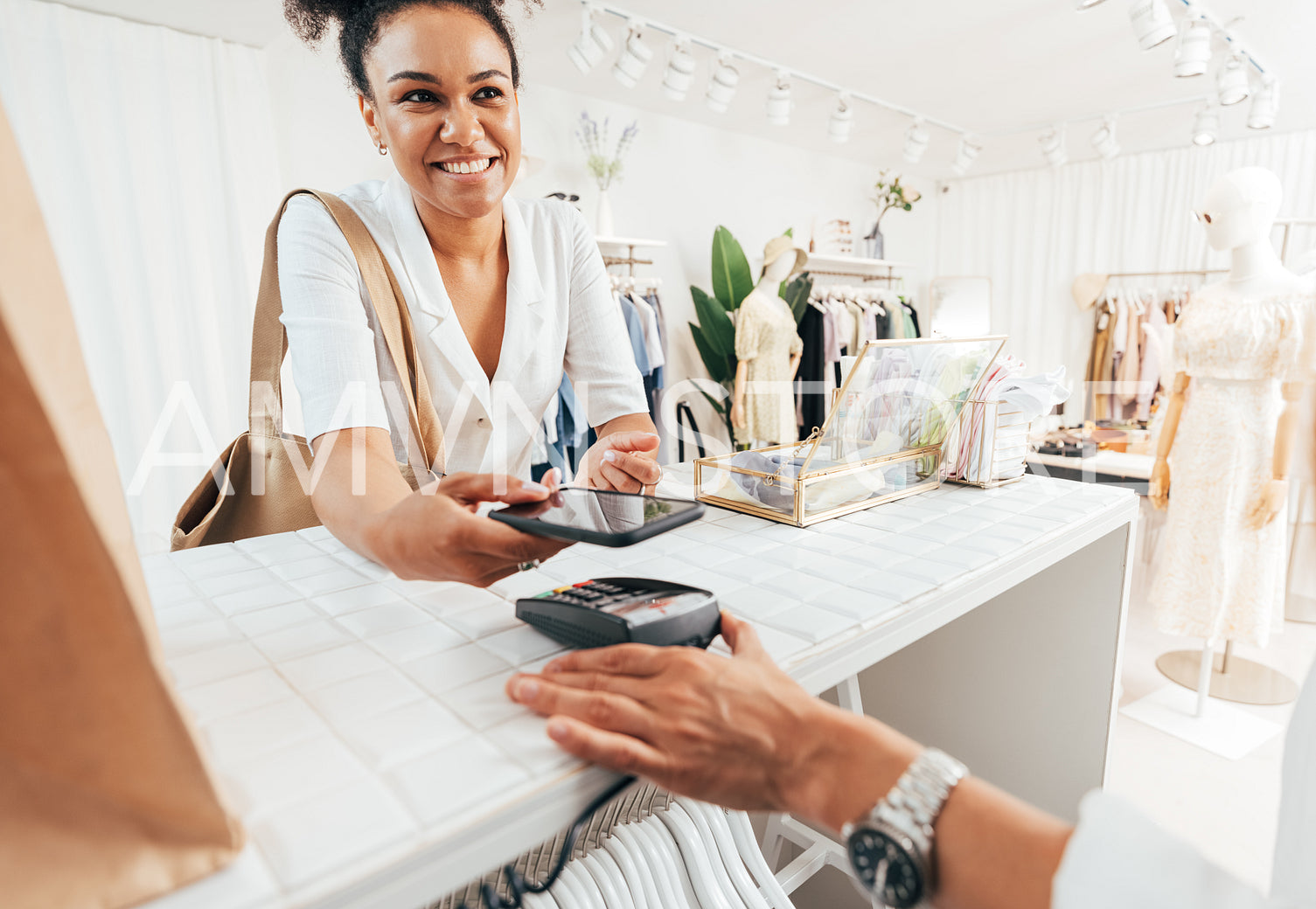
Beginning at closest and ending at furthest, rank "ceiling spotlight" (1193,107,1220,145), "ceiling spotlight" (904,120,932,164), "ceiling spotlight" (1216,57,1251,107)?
"ceiling spotlight" (1216,57,1251,107) → "ceiling spotlight" (1193,107,1220,145) → "ceiling spotlight" (904,120,932,164)

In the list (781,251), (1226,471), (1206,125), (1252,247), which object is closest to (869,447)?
(1226,471)

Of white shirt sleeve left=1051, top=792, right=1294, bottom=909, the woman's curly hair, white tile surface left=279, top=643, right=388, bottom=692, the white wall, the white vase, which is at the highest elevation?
the white wall

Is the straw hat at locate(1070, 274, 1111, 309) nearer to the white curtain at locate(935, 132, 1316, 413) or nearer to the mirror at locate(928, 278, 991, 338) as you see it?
the white curtain at locate(935, 132, 1316, 413)

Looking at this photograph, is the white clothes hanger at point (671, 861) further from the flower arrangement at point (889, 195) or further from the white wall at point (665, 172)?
the flower arrangement at point (889, 195)

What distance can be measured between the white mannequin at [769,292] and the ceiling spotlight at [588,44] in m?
1.68

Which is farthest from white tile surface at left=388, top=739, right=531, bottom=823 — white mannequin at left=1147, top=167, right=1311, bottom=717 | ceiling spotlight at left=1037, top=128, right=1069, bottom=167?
ceiling spotlight at left=1037, top=128, right=1069, bottom=167

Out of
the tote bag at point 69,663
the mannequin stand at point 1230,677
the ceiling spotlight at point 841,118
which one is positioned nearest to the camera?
the tote bag at point 69,663

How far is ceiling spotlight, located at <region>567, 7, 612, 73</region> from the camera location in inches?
116

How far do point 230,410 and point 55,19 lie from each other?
60.2 inches

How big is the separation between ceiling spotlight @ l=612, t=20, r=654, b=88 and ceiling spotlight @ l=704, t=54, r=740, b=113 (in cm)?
44

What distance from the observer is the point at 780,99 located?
374 centimetres

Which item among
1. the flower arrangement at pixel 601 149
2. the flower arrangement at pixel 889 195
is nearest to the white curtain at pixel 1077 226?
the flower arrangement at pixel 889 195

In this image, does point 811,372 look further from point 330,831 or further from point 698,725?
point 330,831

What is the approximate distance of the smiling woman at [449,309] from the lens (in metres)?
0.82
